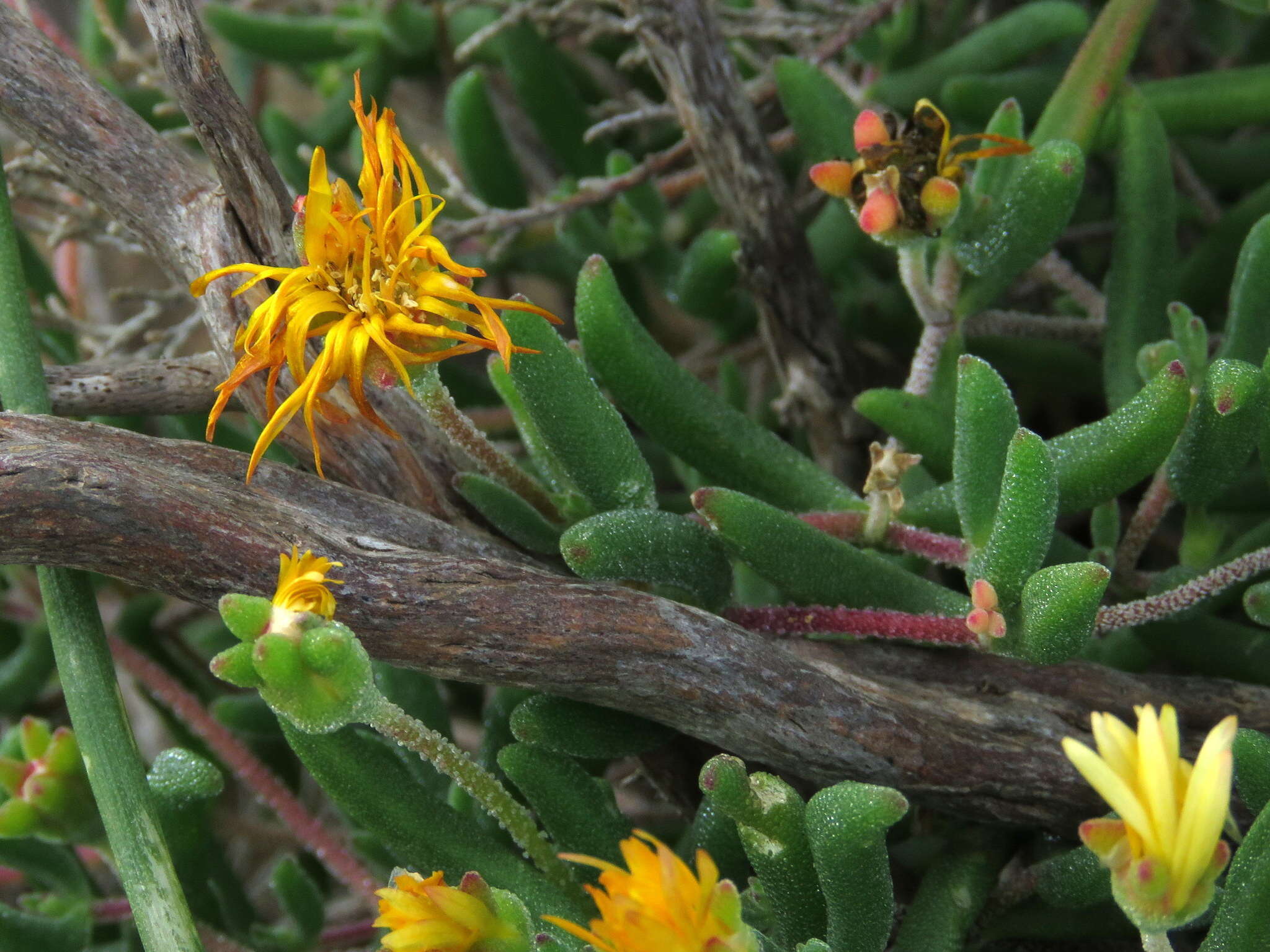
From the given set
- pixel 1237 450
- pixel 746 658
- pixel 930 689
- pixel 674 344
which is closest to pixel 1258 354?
→ pixel 1237 450

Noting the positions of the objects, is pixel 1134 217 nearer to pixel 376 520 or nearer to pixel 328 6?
pixel 376 520

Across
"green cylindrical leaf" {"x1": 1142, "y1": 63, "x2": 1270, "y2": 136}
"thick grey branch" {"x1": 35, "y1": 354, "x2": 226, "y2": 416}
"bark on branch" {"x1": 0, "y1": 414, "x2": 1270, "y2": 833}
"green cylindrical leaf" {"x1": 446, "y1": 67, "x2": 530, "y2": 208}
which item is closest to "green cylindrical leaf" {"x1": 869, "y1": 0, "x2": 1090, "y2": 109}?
"green cylindrical leaf" {"x1": 1142, "y1": 63, "x2": 1270, "y2": 136}

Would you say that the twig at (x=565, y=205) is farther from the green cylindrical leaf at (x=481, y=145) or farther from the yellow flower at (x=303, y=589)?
the yellow flower at (x=303, y=589)

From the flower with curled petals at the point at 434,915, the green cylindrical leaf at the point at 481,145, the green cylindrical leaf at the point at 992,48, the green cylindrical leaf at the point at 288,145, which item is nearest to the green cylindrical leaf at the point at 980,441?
the flower with curled petals at the point at 434,915

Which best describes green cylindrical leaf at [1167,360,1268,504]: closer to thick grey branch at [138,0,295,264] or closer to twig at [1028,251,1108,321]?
twig at [1028,251,1108,321]

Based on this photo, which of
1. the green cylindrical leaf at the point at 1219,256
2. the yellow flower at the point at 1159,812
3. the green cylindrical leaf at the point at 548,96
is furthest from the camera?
the green cylindrical leaf at the point at 548,96

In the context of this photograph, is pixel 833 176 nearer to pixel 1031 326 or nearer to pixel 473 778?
pixel 1031 326
